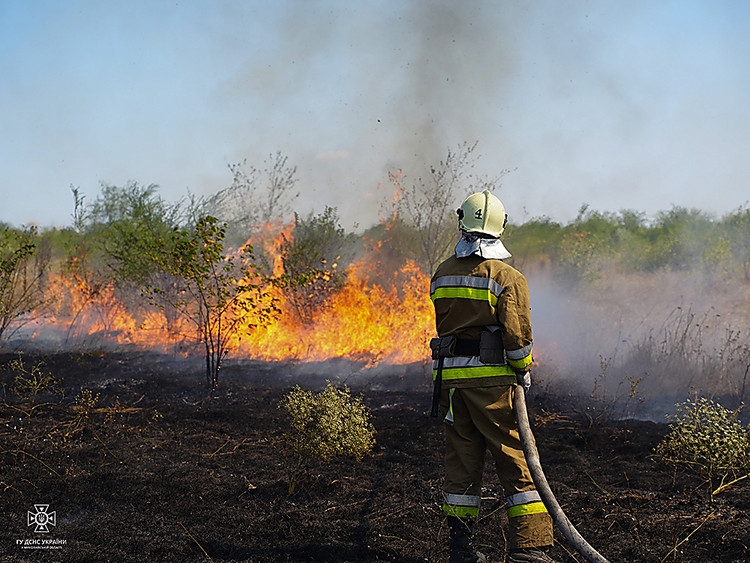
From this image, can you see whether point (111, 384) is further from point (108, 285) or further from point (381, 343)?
point (108, 285)

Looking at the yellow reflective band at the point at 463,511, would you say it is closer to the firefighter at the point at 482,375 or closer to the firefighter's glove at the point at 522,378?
the firefighter at the point at 482,375

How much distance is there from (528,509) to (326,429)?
2213 mm

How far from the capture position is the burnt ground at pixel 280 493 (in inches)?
147

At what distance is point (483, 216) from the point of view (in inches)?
152

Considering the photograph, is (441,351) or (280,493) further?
(280,493)

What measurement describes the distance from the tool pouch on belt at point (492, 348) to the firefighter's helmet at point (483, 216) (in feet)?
2.20

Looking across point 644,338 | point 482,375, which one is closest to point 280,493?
point 482,375

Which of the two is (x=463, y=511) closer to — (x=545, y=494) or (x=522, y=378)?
(x=545, y=494)

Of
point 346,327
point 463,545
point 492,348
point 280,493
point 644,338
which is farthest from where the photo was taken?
point 346,327

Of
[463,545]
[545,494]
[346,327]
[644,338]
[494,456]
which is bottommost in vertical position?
[463,545]

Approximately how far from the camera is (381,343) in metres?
11.8

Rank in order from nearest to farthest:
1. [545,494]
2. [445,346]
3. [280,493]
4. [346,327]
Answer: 1. [545,494]
2. [445,346]
3. [280,493]
4. [346,327]

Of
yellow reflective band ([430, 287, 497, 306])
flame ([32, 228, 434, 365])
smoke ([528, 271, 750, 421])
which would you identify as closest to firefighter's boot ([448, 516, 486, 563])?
yellow reflective band ([430, 287, 497, 306])

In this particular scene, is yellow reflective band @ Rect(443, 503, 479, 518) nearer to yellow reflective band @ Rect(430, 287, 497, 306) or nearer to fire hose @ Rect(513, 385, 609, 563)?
fire hose @ Rect(513, 385, 609, 563)
